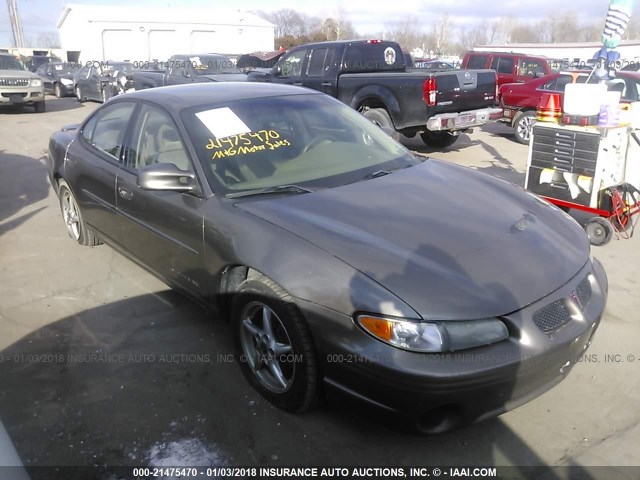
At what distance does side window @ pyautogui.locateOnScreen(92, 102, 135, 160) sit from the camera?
13.4 ft

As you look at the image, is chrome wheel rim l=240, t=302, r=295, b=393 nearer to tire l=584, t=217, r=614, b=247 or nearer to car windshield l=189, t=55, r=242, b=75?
tire l=584, t=217, r=614, b=247

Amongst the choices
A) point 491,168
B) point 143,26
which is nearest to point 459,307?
point 491,168

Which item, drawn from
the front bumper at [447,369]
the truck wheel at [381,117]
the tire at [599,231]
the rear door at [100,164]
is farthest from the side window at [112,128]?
the truck wheel at [381,117]

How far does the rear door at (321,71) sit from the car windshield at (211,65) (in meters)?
5.17

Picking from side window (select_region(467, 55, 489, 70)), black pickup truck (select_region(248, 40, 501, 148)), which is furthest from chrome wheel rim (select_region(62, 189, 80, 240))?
side window (select_region(467, 55, 489, 70))

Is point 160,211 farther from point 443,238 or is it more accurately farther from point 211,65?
point 211,65

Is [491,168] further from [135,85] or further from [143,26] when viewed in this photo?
[143,26]

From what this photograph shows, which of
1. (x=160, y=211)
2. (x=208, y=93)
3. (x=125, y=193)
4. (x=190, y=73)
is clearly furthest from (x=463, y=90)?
(x=190, y=73)

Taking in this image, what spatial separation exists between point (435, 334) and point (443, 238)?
59 cm

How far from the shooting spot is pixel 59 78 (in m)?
21.8

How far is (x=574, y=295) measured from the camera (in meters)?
2.61

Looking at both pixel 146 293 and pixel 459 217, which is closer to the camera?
pixel 459 217

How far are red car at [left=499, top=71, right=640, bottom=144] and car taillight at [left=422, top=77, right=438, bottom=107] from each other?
2.68m

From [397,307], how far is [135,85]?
1484 cm
